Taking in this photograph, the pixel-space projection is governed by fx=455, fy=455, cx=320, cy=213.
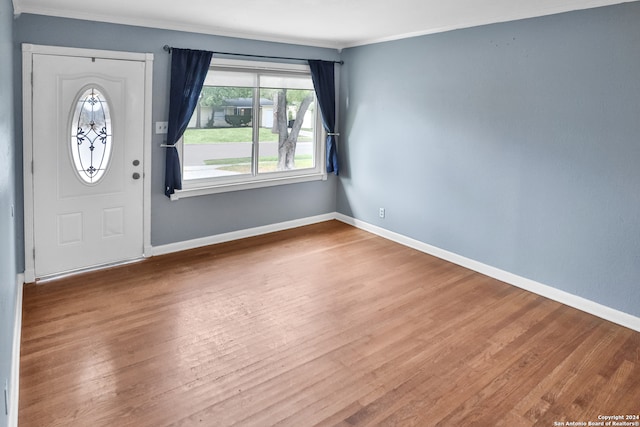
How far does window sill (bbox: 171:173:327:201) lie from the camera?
16.2ft

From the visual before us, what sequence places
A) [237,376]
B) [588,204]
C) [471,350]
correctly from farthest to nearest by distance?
[588,204]
[471,350]
[237,376]

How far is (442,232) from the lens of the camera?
4.97 m

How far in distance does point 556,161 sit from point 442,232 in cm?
145

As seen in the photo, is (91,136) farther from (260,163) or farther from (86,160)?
(260,163)

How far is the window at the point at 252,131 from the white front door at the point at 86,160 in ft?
2.03

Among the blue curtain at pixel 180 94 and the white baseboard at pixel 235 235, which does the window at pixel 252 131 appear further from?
the white baseboard at pixel 235 235

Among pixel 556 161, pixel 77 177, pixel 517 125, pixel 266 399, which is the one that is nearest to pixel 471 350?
pixel 266 399

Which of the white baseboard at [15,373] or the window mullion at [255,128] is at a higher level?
the window mullion at [255,128]

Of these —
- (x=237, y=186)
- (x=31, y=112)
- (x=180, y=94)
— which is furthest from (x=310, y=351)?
(x=31, y=112)

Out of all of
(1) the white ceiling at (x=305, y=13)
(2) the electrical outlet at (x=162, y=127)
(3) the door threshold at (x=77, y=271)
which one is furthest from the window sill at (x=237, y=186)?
(1) the white ceiling at (x=305, y=13)

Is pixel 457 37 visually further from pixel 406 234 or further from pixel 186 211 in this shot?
pixel 186 211

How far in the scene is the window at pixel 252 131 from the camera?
5.02 metres

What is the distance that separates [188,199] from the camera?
197 inches

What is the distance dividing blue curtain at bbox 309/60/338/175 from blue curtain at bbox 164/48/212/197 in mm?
1470
